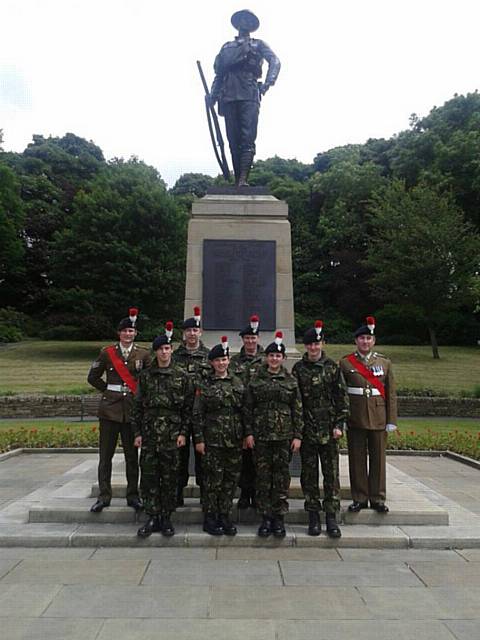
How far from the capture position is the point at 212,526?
5.26 metres

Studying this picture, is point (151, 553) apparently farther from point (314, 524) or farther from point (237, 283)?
point (237, 283)

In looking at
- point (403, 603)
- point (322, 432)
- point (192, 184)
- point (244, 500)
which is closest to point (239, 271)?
point (322, 432)

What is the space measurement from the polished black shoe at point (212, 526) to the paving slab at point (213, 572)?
45 cm

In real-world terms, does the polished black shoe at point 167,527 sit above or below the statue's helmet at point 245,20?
below

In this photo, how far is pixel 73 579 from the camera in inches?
172

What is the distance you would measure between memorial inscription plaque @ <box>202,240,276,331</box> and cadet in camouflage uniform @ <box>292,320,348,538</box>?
2224 millimetres

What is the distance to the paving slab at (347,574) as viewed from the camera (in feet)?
14.3

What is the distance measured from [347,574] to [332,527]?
714 millimetres

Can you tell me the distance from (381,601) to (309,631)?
75 centimetres

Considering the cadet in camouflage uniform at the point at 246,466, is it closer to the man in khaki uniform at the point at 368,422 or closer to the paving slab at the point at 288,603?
the man in khaki uniform at the point at 368,422

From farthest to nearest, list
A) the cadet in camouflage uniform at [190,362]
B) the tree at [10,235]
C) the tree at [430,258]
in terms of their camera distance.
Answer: the tree at [10,235]
the tree at [430,258]
the cadet in camouflage uniform at [190,362]

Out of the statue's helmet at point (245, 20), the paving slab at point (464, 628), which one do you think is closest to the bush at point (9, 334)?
the statue's helmet at point (245, 20)

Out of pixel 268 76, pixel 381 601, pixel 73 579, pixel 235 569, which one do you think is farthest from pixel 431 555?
pixel 268 76

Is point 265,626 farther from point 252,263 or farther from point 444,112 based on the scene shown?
point 444,112
